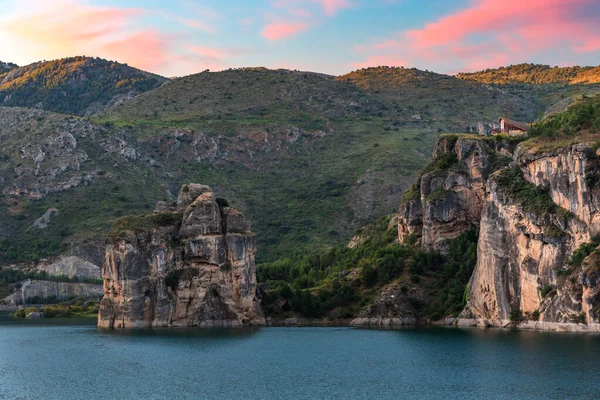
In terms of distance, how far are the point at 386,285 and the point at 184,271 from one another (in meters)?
28.1

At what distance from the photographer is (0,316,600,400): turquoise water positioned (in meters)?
76.6

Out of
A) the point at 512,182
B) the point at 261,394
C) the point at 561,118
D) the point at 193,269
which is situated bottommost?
the point at 261,394

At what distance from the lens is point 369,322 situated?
133625 mm

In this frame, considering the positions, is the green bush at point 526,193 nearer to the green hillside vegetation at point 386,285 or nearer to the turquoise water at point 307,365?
the turquoise water at point 307,365

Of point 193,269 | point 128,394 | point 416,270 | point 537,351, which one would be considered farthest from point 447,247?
point 128,394

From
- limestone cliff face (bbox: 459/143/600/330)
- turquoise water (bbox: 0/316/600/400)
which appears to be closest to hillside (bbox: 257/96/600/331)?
limestone cliff face (bbox: 459/143/600/330)

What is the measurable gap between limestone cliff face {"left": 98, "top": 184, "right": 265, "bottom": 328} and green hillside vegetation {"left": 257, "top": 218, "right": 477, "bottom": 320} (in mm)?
7211

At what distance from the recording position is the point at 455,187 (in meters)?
140

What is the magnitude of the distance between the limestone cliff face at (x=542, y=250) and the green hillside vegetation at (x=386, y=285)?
8.00 metres

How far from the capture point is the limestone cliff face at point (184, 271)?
132 m

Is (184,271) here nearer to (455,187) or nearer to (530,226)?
(455,187)

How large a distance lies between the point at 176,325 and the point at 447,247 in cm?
3962

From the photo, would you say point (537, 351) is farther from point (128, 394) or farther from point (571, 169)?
point (128, 394)

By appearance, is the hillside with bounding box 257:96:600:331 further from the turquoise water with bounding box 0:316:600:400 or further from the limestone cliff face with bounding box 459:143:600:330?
the turquoise water with bounding box 0:316:600:400
